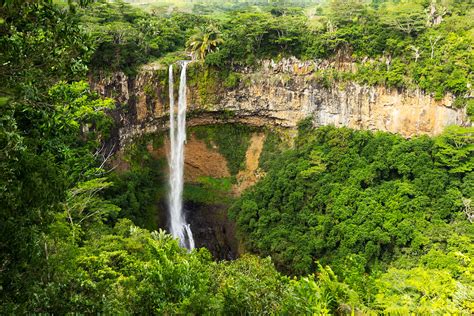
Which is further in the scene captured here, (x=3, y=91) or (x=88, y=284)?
(x=88, y=284)

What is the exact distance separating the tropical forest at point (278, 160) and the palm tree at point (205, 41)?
0.10 metres

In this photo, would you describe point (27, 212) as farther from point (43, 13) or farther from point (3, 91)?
point (43, 13)

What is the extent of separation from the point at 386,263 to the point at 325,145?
8369mm

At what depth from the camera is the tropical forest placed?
31.5 ft

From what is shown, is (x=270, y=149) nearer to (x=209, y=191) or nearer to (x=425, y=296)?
(x=209, y=191)

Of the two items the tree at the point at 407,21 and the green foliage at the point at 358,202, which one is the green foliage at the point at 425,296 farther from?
the tree at the point at 407,21

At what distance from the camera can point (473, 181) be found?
1747 cm

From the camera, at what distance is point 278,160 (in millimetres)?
24922

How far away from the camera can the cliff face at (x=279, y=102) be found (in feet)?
71.0

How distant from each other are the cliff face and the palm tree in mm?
1684

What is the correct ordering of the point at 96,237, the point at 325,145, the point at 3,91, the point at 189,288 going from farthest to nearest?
the point at 325,145 < the point at 96,237 < the point at 189,288 < the point at 3,91

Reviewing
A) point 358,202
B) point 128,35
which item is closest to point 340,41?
point 358,202

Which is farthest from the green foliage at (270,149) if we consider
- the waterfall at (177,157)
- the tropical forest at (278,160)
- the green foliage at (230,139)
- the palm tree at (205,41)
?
the palm tree at (205,41)

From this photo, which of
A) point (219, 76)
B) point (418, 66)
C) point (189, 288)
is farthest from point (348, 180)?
point (189, 288)
